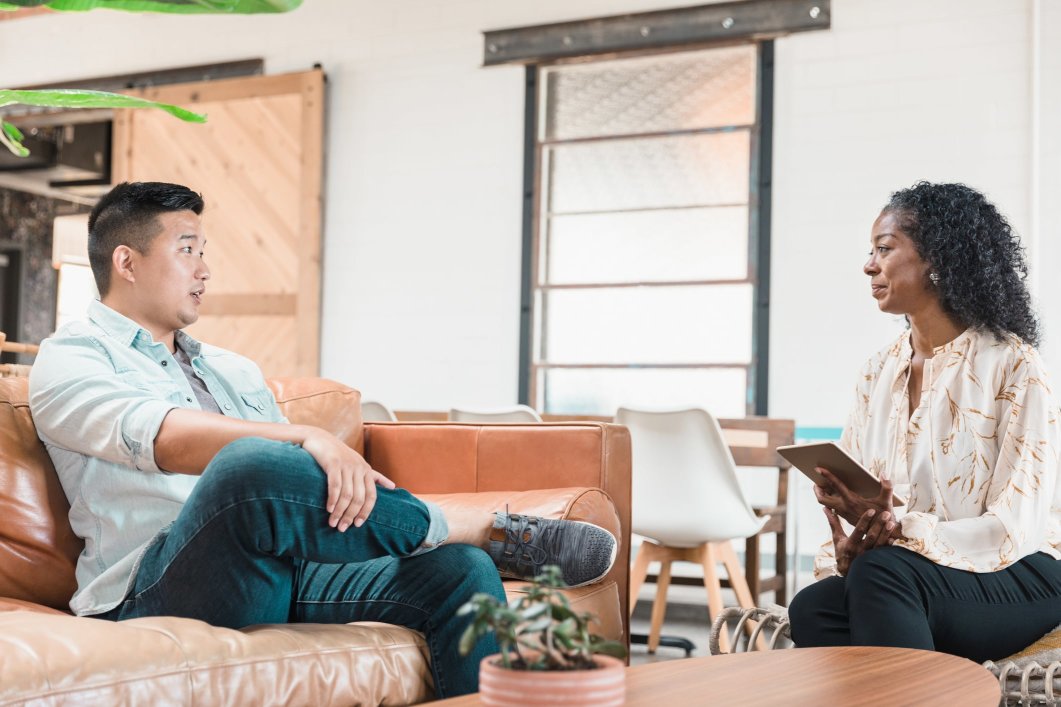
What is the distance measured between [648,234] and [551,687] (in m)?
4.73

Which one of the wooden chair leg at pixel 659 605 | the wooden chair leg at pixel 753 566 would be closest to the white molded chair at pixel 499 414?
the wooden chair leg at pixel 659 605

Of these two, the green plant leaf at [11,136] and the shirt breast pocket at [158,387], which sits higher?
the green plant leaf at [11,136]

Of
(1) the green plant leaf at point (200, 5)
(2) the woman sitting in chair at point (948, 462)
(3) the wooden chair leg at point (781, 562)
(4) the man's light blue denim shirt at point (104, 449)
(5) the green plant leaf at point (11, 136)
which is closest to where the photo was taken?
(1) the green plant leaf at point (200, 5)

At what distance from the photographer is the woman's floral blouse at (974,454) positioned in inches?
75.6

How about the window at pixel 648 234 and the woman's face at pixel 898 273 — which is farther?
the window at pixel 648 234

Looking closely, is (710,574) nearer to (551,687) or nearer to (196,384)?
(196,384)

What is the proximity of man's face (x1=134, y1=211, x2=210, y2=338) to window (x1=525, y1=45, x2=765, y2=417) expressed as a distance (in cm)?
360

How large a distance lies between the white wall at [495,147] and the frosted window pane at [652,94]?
0.19 m

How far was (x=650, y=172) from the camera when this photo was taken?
555cm

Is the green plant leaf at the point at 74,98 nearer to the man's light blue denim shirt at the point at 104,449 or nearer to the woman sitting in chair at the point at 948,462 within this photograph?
the man's light blue denim shirt at the point at 104,449

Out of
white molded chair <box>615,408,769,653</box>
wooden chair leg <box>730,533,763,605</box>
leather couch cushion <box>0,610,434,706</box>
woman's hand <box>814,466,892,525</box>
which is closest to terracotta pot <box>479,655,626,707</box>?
leather couch cushion <box>0,610,434,706</box>

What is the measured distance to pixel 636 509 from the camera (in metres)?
3.79

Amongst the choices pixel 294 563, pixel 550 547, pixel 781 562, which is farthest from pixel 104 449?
pixel 781 562

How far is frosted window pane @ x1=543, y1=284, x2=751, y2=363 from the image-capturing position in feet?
17.6
